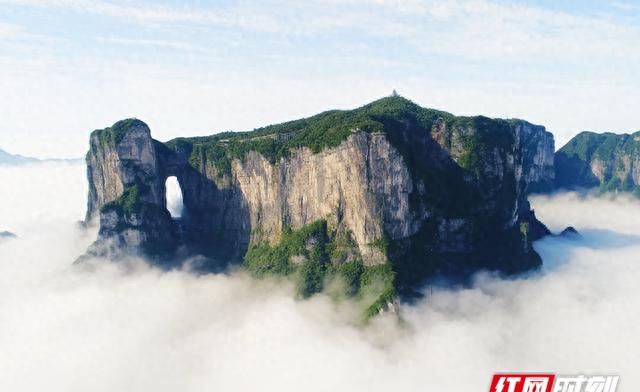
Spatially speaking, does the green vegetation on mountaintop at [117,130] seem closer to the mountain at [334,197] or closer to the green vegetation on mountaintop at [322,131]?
the mountain at [334,197]

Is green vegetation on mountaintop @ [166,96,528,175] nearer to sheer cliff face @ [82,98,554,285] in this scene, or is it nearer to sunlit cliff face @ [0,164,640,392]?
sheer cliff face @ [82,98,554,285]

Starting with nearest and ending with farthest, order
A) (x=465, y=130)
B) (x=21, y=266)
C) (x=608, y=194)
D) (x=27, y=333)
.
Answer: (x=27, y=333) → (x=465, y=130) → (x=21, y=266) → (x=608, y=194)

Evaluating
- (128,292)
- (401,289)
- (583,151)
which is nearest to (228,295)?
(128,292)

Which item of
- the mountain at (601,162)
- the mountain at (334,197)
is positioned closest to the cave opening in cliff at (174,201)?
the mountain at (334,197)

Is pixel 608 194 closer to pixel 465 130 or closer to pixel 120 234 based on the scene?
pixel 465 130

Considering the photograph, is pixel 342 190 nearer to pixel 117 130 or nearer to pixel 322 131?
pixel 322 131

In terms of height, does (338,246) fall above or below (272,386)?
above

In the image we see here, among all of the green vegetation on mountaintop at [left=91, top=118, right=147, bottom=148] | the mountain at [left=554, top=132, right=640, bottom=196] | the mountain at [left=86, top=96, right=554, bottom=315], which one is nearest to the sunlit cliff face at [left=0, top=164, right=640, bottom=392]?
the mountain at [left=86, top=96, right=554, bottom=315]

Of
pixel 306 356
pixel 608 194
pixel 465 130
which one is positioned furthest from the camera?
pixel 608 194
